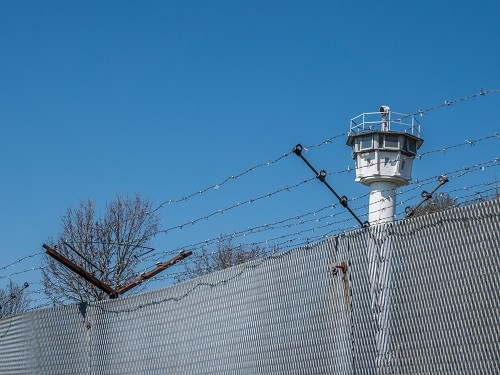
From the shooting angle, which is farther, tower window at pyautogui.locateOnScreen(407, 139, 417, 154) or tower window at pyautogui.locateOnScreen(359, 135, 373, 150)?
tower window at pyautogui.locateOnScreen(407, 139, 417, 154)

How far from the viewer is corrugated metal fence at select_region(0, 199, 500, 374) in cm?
992

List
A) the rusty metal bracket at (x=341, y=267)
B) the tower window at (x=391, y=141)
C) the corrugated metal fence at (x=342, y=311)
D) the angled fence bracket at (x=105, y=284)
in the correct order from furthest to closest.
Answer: the tower window at (x=391, y=141) < the angled fence bracket at (x=105, y=284) < the rusty metal bracket at (x=341, y=267) < the corrugated metal fence at (x=342, y=311)

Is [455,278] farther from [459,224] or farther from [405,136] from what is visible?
[405,136]

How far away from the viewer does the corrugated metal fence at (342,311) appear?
992 cm

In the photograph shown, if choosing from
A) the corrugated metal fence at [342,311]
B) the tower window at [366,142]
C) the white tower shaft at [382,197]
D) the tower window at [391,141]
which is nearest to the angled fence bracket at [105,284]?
the corrugated metal fence at [342,311]

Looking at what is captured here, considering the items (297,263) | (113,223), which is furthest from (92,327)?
(113,223)

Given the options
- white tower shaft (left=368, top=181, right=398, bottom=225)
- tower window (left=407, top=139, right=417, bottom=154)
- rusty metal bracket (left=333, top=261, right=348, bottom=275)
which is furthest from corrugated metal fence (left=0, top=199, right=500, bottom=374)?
tower window (left=407, top=139, right=417, bottom=154)

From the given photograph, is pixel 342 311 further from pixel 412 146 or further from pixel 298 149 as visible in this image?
pixel 412 146

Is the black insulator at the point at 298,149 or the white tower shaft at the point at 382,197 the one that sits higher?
the white tower shaft at the point at 382,197

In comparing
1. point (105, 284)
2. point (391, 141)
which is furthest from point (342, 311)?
point (391, 141)

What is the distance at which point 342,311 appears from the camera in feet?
38.2

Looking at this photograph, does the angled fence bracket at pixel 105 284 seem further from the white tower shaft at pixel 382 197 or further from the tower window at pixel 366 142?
the tower window at pixel 366 142

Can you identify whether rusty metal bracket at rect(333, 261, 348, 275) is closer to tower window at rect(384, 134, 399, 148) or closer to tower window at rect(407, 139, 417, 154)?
tower window at rect(384, 134, 399, 148)

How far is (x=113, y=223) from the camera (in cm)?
3594
